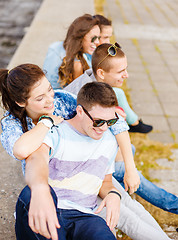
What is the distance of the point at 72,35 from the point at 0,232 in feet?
7.38

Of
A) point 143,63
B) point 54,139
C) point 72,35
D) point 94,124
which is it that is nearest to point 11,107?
point 54,139

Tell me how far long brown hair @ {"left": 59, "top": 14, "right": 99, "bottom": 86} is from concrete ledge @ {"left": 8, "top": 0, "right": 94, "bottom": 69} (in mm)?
1915

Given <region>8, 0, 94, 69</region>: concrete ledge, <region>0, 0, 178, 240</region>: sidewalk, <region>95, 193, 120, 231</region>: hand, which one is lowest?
<region>0, 0, 178, 240</region>: sidewalk

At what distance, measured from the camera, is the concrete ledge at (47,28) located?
560 cm

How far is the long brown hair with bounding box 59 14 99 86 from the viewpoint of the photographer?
127 inches

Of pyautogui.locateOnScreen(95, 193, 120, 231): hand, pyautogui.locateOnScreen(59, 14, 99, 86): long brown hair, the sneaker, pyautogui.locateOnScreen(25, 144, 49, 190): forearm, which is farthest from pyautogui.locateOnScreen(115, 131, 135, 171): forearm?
the sneaker

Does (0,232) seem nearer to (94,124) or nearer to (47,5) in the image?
(94,124)

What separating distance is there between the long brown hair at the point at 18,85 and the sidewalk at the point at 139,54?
39.5 inches

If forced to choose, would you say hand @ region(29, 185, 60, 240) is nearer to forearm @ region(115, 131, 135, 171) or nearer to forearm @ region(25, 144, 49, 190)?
forearm @ region(25, 144, 49, 190)

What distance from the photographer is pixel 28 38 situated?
6.63 metres

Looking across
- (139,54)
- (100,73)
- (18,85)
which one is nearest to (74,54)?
(100,73)

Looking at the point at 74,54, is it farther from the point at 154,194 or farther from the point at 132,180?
the point at 154,194

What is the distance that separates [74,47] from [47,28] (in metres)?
4.26

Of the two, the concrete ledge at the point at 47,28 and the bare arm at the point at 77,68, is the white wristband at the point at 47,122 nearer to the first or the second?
the bare arm at the point at 77,68
